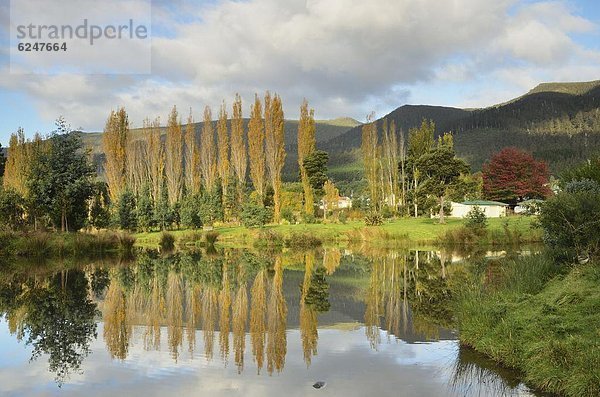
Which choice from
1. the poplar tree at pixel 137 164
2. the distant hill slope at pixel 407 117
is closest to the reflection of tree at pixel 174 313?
the poplar tree at pixel 137 164

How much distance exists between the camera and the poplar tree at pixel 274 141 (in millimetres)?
45656

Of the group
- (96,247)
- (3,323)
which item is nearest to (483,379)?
(3,323)

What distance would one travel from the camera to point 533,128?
13150cm

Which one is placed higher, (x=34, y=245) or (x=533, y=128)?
(x=533, y=128)

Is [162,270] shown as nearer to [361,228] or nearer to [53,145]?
[53,145]

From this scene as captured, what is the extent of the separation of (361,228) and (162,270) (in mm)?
17082

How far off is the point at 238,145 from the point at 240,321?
135 feet

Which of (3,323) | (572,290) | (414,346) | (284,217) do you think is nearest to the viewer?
(572,290)

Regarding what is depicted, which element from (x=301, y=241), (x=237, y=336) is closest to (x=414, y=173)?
(x=301, y=241)

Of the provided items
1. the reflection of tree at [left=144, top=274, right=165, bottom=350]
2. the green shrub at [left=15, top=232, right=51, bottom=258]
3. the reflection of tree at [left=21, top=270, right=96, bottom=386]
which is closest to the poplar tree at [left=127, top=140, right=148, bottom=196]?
the green shrub at [left=15, top=232, right=51, bottom=258]

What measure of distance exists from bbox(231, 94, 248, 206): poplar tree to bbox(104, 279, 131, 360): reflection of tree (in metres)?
34.7

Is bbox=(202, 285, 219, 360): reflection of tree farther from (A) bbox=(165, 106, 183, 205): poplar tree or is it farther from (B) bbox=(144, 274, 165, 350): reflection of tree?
(A) bbox=(165, 106, 183, 205): poplar tree

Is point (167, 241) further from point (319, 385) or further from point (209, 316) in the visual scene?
point (319, 385)

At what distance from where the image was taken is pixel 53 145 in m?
28.8
